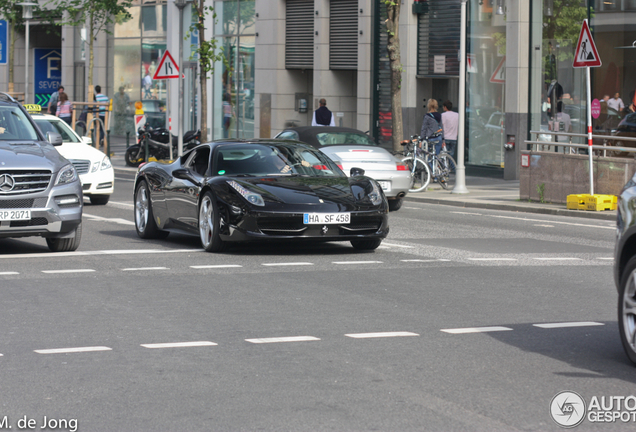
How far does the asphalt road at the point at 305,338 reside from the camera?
5445 mm

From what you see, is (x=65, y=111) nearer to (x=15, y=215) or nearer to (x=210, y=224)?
(x=210, y=224)

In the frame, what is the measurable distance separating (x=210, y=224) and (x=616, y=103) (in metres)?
15.2

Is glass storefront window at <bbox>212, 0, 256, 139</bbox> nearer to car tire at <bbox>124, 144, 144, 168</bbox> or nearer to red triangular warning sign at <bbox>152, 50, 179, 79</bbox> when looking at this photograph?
car tire at <bbox>124, 144, 144, 168</bbox>

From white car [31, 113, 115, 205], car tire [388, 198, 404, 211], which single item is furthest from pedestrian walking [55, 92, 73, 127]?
car tire [388, 198, 404, 211]

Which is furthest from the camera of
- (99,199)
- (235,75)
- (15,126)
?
(235,75)

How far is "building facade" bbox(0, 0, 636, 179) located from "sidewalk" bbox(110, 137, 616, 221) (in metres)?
1.45

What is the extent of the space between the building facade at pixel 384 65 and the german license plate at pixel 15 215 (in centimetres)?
1658

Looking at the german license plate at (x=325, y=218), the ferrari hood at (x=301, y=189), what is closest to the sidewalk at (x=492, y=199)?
the ferrari hood at (x=301, y=189)

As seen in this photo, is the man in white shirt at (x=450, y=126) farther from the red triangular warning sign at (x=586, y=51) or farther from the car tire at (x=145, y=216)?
the car tire at (x=145, y=216)

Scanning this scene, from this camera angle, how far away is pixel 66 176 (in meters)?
12.1

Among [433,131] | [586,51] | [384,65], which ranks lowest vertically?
[433,131]

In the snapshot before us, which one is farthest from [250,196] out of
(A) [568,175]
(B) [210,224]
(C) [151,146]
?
(C) [151,146]

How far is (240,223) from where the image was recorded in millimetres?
11766

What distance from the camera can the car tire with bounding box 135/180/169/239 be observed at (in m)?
14.1
